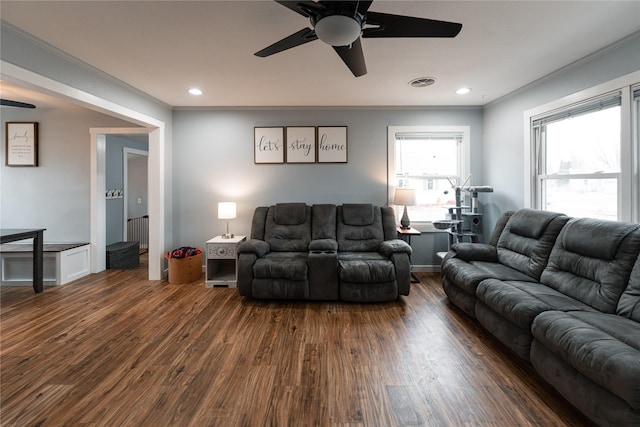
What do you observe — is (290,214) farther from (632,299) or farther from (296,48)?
(632,299)

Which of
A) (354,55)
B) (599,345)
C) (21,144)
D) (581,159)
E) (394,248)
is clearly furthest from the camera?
(21,144)

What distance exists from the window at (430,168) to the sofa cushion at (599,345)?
2.74 m

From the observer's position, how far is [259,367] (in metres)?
2.16

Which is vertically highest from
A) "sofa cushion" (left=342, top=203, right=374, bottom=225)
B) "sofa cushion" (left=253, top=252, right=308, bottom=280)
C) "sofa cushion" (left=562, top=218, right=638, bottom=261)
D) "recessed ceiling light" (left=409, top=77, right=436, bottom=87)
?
"recessed ceiling light" (left=409, top=77, right=436, bottom=87)

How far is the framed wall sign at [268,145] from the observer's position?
14.7 ft

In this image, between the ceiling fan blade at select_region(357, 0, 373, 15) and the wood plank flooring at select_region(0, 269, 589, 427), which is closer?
the ceiling fan blade at select_region(357, 0, 373, 15)

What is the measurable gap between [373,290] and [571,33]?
285 centimetres

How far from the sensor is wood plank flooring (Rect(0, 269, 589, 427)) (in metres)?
1.70

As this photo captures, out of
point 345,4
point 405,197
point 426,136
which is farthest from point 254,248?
point 426,136

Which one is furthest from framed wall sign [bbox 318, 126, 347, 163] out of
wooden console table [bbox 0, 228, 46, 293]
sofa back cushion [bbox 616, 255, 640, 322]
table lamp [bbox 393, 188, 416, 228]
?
wooden console table [bbox 0, 228, 46, 293]

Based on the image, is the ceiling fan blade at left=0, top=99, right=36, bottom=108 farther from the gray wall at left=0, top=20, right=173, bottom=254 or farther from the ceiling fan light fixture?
the ceiling fan light fixture

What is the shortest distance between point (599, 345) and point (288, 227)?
10.6 feet

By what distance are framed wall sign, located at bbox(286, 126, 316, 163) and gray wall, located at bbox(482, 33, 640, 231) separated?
2.59m

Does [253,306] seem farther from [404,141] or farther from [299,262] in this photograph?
[404,141]
